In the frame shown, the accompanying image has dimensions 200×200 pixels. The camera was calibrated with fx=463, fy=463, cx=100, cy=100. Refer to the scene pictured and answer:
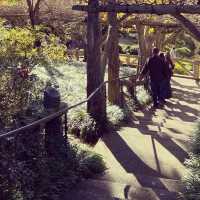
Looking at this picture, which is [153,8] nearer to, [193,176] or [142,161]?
[142,161]

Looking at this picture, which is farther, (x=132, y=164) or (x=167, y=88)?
(x=167, y=88)

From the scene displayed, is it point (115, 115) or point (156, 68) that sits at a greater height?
point (156, 68)

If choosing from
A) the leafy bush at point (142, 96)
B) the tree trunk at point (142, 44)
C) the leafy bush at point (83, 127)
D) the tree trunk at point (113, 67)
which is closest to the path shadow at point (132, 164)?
the leafy bush at point (83, 127)

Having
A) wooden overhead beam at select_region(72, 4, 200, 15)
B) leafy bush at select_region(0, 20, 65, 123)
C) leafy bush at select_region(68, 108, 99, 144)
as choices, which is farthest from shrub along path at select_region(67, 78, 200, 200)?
wooden overhead beam at select_region(72, 4, 200, 15)

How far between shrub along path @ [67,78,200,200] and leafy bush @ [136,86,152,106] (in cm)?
207

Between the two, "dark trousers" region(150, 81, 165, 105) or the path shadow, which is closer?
the path shadow

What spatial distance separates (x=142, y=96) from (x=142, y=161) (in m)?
7.15

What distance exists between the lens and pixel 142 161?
24.3 ft

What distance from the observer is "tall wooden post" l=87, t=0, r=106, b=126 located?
893 centimetres

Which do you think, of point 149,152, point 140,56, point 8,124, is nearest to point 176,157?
point 149,152

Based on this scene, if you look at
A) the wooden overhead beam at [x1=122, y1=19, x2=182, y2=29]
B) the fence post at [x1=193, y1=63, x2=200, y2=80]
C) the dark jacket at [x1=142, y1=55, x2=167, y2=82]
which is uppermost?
the wooden overhead beam at [x1=122, y1=19, x2=182, y2=29]

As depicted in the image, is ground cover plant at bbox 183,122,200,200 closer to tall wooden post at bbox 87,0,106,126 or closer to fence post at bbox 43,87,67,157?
fence post at bbox 43,87,67,157

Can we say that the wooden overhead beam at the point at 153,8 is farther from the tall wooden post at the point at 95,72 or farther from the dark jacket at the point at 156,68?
the dark jacket at the point at 156,68

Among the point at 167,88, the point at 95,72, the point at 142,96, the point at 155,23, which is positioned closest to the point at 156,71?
the point at 167,88
